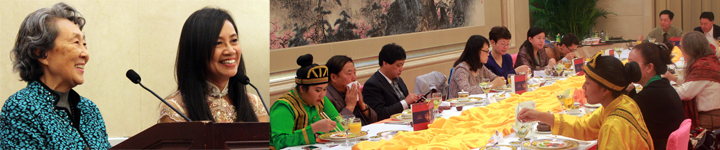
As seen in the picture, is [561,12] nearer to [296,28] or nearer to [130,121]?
[296,28]

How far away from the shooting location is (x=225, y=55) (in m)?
1.41

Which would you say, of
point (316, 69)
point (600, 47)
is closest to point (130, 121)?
point (316, 69)

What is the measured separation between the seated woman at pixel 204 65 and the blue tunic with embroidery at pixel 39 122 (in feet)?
0.76

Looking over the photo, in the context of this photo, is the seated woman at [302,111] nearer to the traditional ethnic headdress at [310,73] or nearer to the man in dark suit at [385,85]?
the traditional ethnic headdress at [310,73]

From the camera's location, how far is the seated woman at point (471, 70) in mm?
4367

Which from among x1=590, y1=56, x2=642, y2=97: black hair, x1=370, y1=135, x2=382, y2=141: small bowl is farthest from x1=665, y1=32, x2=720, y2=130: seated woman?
x1=370, y1=135, x2=382, y2=141: small bowl

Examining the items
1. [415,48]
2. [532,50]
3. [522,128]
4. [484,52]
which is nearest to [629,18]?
[532,50]

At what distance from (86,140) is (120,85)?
1188mm

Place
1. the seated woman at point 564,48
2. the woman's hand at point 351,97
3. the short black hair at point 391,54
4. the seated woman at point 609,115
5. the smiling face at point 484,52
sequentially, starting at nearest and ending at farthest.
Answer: the seated woman at point 609,115
the woman's hand at point 351,97
the short black hair at point 391,54
the smiling face at point 484,52
the seated woman at point 564,48

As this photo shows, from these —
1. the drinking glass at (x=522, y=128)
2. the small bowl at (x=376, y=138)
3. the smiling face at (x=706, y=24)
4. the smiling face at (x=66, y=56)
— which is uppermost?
the smiling face at (x=706, y=24)

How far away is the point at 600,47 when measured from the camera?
31.0 ft

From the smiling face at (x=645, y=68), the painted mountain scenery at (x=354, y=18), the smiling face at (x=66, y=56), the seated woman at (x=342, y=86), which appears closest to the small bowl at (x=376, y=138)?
the seated woman at (x=342, y=86)

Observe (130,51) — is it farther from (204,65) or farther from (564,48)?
(564,48)

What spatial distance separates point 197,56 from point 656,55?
2630 millimetres
